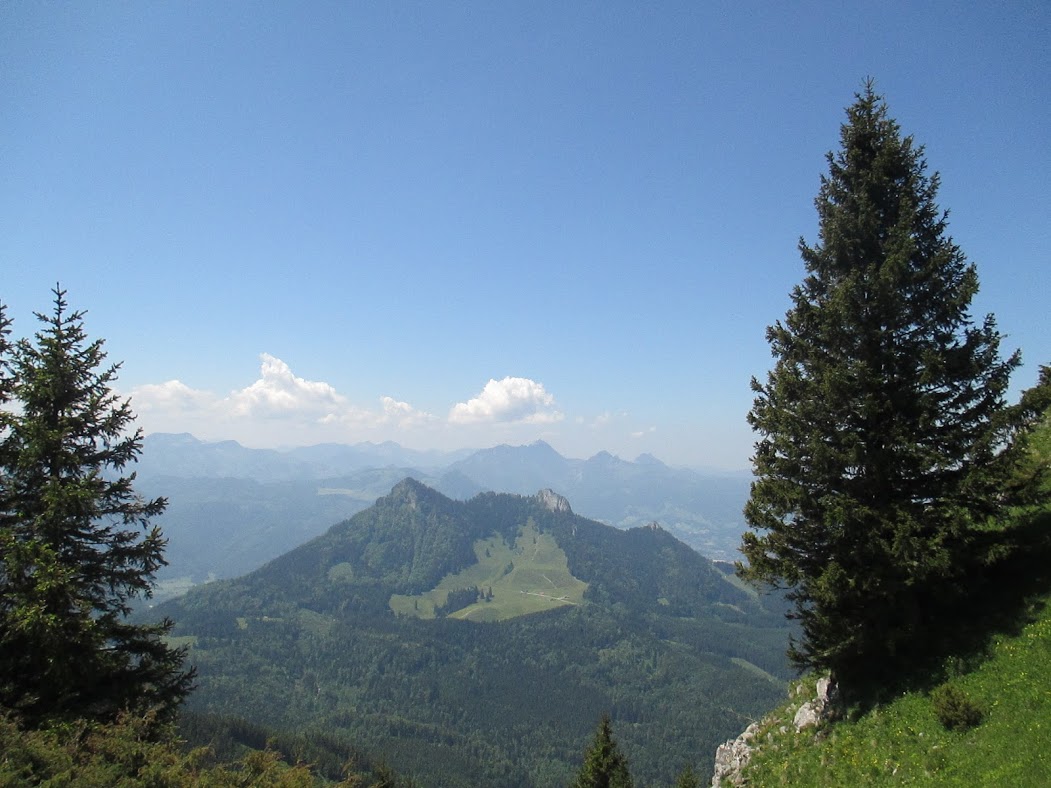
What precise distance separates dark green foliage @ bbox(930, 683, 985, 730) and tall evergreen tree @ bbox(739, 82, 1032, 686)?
1.62m

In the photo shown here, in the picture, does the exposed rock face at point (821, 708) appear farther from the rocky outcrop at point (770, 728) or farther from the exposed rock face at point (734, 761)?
the exposed rock face at point (734, 761)

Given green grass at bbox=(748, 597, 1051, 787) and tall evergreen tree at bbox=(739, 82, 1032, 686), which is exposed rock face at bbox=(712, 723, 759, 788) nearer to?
green grass at bbox=(748, 597, 1051, 787)

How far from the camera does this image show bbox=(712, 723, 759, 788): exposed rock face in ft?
62.1

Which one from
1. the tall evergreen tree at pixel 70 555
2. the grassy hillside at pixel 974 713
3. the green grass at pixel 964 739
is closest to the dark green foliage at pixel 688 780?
the grassy hillside at pixel 974 713

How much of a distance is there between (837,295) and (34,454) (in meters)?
25.5

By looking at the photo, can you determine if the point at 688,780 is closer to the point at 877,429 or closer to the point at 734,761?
the point at 734,761

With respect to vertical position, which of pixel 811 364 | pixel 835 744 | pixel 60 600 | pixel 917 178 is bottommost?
pixel 835 744

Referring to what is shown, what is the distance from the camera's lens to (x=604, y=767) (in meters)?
34.7

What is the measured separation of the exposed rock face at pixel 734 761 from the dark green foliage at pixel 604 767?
14466 millimetres

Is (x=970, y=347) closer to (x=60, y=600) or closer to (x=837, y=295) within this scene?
(x=837, y=295)

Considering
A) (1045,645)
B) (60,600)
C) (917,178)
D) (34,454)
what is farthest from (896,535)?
(34,454)

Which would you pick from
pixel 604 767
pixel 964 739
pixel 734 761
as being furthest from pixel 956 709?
pixel 604 767

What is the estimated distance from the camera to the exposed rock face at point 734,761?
1893cm

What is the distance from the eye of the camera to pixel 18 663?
49.0 ft
